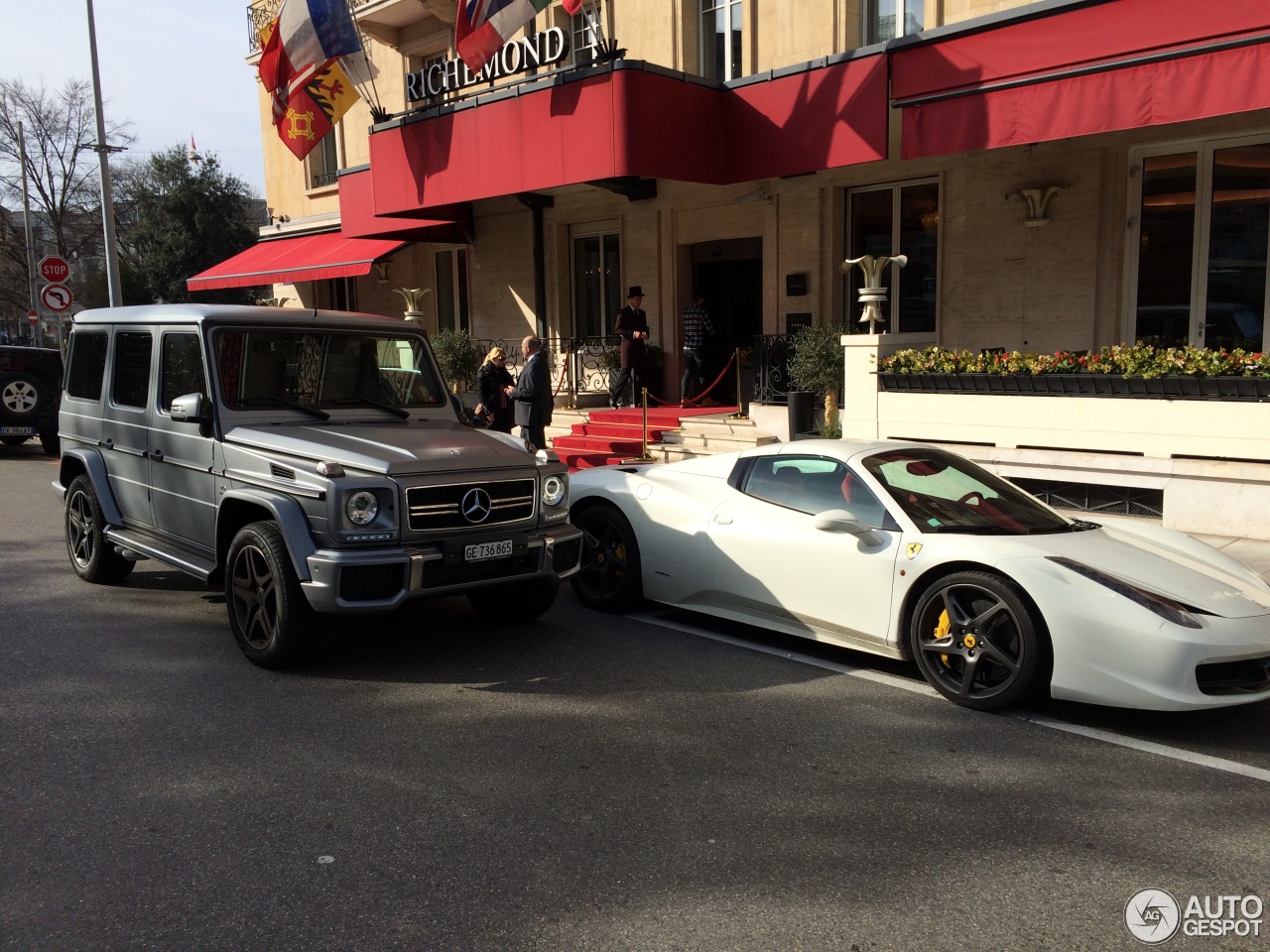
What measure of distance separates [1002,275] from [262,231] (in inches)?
749

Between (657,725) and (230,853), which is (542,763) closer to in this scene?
(657,725)

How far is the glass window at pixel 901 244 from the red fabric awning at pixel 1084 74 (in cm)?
212

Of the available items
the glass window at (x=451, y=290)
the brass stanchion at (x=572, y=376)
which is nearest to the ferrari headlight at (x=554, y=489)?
the brass stanchion at (x=572, y=376)

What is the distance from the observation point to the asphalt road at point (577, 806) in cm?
318

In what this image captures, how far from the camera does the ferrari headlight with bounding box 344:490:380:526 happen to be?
5.28 meters

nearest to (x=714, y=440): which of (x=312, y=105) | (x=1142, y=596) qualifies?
(x=1142, y=596)

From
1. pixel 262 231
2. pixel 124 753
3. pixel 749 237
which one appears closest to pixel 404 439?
pixel 124 753

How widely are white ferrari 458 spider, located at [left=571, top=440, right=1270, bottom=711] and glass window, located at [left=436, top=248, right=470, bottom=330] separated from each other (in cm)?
1459

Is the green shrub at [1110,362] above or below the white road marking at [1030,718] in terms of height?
above

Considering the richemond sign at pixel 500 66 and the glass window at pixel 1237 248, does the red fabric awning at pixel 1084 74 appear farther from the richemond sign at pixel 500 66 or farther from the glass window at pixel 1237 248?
the richemond sign at pixel 500 66

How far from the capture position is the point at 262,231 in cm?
2508

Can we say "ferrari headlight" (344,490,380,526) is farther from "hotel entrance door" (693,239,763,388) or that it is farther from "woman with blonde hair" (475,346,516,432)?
"hotel entrance door" (693,239,763,388)

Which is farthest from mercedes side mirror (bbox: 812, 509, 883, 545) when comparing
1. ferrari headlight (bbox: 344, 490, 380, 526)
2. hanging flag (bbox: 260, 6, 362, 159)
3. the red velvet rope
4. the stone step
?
hanging flag (bbox: 260, 6, 362, 159)

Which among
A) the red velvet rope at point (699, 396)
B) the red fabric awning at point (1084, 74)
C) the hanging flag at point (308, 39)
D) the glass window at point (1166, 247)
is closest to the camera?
the red fabric awning at point (1084, 74)
